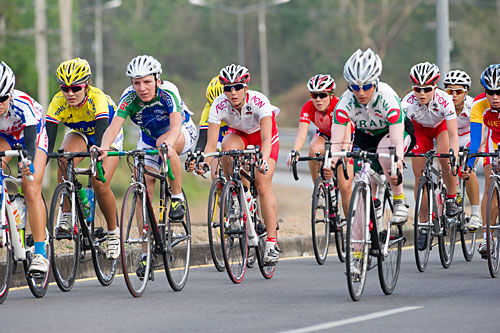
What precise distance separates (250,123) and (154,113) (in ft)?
4.16

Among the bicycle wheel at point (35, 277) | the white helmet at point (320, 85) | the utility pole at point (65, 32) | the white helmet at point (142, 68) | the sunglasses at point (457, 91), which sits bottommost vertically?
the bicycle wheel at point (35, 277)

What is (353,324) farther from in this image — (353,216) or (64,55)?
(64,55)

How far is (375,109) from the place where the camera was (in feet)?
33.5

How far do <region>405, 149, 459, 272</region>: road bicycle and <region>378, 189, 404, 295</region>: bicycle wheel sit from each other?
0.98 m

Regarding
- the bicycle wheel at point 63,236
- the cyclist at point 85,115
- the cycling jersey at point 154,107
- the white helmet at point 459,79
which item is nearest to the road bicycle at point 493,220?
the white helmet at point 459,79

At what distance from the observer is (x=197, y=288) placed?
10633 mm

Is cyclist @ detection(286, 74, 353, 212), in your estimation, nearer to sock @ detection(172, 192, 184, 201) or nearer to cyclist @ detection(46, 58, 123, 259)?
sock @ detection(172, 192, 184, 201)

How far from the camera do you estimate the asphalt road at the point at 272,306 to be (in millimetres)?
8039

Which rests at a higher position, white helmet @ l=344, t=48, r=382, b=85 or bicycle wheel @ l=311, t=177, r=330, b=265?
white helmet @ l=344, t=48, r=382, b=85

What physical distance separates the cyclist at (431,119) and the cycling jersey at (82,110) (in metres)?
3.40

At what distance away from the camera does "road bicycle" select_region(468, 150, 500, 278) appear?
10805 mm

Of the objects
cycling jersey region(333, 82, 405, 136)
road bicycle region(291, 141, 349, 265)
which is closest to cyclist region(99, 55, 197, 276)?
cycling jersey region(333, 82, 405, 136)

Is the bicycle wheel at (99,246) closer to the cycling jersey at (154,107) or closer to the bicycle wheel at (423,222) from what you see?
the cycling jersey at (154,107)

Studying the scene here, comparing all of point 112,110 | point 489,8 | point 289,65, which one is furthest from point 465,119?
point 289,65
